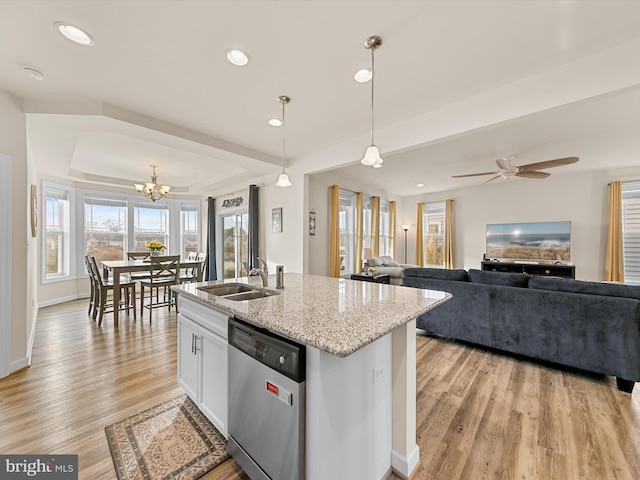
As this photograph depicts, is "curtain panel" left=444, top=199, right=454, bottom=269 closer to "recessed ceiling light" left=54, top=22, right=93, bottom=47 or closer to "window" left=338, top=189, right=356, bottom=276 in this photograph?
"window" left=338, top=189, right=356, bottom=276

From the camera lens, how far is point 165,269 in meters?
4.32

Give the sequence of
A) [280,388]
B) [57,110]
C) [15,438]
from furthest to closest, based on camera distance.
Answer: [57,110] < [15,438] < [280,388]

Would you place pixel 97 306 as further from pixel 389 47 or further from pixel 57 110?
pixel 389 47

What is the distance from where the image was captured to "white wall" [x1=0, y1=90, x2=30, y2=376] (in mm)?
2547

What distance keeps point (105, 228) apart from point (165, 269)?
316cm

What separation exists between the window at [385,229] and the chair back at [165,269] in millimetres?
5181

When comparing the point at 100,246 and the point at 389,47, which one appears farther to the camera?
the point at 100,246

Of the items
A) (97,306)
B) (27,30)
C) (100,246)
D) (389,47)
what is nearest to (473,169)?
(389,47)

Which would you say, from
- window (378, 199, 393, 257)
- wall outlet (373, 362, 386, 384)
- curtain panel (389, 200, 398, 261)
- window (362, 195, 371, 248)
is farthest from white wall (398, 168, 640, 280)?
wall outlet (373, 362, 386, 384)

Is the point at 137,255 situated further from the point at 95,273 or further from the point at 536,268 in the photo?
the point at 536,268

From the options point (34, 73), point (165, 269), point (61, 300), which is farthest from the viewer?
point (61, 300)

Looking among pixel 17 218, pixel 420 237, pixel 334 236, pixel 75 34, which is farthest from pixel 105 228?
pixel 420 237

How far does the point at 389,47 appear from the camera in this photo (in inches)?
78.8

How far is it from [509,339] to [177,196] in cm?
775
